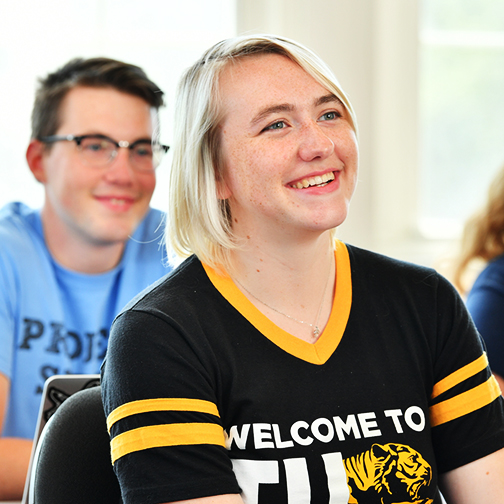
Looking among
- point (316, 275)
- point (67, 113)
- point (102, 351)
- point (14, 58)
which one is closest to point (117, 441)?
point (316, 275)

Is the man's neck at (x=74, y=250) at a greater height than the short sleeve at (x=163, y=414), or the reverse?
the man's neck at (x=74, y=250)

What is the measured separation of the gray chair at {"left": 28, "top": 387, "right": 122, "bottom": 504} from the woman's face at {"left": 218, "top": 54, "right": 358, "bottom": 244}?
42 cm

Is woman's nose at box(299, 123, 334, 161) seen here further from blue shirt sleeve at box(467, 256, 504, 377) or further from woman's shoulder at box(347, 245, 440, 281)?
blue shirt sleeve at box(467, 256, 504, 377)

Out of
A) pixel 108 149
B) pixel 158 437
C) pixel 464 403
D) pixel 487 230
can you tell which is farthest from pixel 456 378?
pixel 108 149

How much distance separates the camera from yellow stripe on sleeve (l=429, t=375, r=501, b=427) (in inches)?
43.0

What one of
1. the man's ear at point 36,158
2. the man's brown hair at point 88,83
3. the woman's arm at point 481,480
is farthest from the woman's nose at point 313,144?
the man's ear at point 36,158

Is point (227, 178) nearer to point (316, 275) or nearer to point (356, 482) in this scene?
point (316, 275)

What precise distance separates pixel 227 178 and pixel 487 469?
0.66 m

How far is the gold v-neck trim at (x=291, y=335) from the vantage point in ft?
3.47

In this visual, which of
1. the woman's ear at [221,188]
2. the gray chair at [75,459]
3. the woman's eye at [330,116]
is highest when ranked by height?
the woman's eye at [330,116]

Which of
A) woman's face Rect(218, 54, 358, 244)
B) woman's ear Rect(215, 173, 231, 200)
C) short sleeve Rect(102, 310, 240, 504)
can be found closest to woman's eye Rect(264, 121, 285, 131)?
woman's face Rect(218, 54, 358, 244)

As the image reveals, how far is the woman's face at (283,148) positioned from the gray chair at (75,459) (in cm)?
42

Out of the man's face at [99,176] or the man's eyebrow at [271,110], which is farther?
the man's face at [99,176]

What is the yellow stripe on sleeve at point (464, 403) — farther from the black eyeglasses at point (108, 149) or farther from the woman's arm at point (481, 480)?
the black eyeglasses at point (108, 149)
